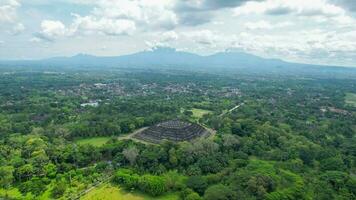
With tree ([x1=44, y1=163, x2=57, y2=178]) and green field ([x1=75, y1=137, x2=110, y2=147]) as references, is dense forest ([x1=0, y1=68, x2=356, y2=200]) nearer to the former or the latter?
tree ([x1=44, y1=163, x2=57, y2=178])

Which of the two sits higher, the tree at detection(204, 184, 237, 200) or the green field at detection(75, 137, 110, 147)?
the tree at detection(204, 184, 237, 200)

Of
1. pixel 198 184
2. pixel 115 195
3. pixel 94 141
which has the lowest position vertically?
pixel 115 195

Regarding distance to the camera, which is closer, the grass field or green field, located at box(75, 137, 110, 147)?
the grass field

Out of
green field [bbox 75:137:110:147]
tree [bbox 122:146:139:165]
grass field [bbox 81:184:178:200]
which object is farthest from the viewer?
green field [bbox 75:137:110:147]

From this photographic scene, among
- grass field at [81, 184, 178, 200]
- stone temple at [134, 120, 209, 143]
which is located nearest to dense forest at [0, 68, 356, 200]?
grass field at [81, 184, 178, 200]

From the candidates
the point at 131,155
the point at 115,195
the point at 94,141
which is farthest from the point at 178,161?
the point at 94,141

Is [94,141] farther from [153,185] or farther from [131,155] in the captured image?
[153,185]

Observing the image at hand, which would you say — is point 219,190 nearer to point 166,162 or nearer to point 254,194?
point 254,194
